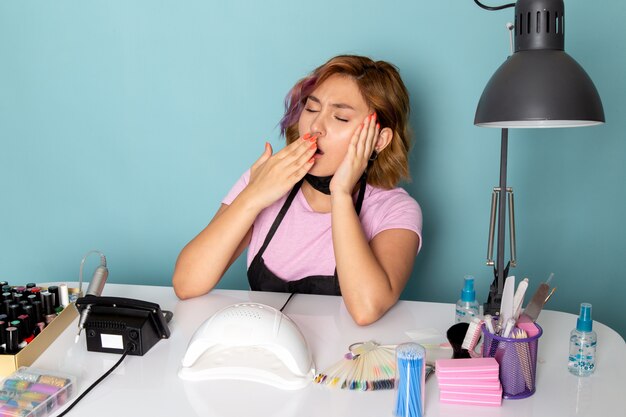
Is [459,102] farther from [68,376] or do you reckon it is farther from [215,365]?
[68,376]

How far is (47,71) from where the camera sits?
2.30 meters

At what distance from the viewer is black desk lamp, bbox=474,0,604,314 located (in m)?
1.07

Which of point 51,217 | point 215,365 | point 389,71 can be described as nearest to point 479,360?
point 215,365

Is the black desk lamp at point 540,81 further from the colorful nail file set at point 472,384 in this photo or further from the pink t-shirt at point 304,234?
the pink t-shirt at point 304,234

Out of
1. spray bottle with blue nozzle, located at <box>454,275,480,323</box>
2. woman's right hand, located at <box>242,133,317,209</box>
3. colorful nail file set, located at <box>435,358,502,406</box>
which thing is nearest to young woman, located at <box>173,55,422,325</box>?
woman's right hand, located at <box>242,133,317,209</box>

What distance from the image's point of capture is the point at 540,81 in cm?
108

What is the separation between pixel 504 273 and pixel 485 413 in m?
0.39

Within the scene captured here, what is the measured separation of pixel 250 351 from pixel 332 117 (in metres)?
0.67

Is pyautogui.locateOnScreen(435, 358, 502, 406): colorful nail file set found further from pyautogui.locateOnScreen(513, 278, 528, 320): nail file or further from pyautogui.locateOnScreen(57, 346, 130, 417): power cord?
pyautogui.locateOnScreen(57, 346, 130, 417): power cord

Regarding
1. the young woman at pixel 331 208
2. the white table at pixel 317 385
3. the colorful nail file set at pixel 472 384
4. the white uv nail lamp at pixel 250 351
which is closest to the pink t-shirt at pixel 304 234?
the young woman at pixel 331 208

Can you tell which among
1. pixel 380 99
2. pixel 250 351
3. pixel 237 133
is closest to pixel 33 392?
pixel 250 351

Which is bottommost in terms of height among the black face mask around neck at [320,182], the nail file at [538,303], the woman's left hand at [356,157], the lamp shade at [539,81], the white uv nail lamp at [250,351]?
the white uv nail lamp at [250,351]

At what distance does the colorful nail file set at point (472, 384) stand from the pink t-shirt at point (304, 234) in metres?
0.65

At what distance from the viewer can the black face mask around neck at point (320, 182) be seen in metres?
1.68
